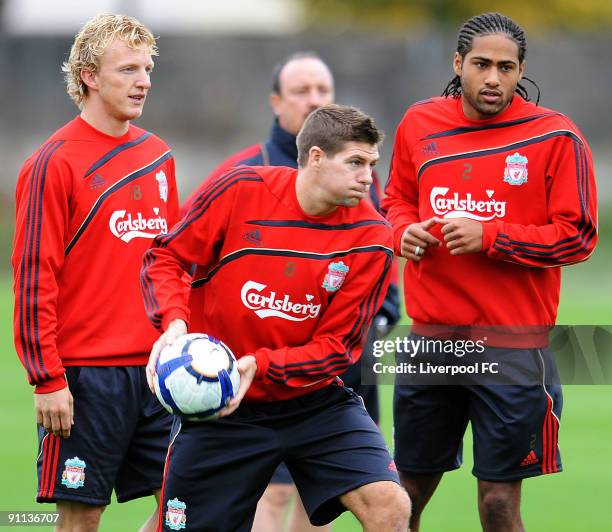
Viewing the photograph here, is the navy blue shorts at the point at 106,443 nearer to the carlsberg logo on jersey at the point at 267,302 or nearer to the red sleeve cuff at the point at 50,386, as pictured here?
the red sleeve cuff at the point at 50,386

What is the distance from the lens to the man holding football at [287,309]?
17.2 feet

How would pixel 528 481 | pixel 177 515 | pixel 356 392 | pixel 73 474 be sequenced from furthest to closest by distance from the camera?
pixel 528 481 → pixel 356 392 → pixel 73 474 → pixel 177 515

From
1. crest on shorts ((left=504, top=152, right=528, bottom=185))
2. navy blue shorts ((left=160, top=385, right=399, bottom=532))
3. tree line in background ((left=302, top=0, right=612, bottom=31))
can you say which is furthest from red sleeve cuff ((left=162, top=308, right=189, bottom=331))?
tree line in background ((left=302, top=0, right=612, bottom=31))

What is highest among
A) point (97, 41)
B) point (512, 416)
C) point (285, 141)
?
point (97, 41)

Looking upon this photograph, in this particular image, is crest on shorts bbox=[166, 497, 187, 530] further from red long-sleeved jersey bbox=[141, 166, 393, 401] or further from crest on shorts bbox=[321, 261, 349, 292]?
crest on shorts bbox=[321, 261, 349, 292]

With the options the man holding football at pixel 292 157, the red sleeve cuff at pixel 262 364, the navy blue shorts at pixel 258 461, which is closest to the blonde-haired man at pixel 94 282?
the navy blue shorts at pixel 258 461

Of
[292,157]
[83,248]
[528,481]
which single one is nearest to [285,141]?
[292,157]

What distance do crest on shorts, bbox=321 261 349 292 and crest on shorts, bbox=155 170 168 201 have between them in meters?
1.03

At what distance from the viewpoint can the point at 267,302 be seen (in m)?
5.32

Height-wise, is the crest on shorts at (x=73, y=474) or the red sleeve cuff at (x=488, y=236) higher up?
the red sleeve cuff at (x=488, y=236)

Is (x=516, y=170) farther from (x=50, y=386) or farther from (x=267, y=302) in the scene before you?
(x=50, y=386)

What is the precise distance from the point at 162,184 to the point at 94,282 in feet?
1.98

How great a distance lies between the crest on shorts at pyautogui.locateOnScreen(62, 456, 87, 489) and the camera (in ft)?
18.1

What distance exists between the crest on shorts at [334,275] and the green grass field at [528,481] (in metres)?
2.50
